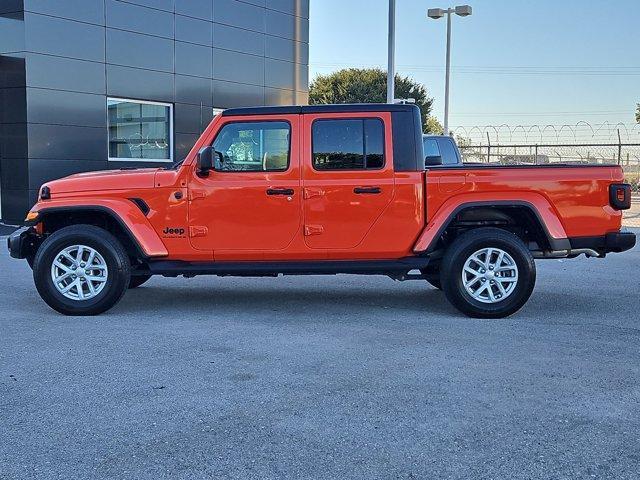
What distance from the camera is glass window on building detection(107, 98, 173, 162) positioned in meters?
17.0

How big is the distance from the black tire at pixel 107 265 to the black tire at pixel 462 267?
3.09 m

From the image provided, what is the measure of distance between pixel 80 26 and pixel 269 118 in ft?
37.1

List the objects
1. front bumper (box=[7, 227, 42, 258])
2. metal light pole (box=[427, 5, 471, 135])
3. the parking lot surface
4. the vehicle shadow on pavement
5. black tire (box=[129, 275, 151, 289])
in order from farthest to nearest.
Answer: metal light pole (box=[427, 5, 471, 135]), black tire (box=[129, 275, 151, 289]), the vehicle shadow on pavement, front bumper (box=[7, 227, 42, 258]), the parking lot surface

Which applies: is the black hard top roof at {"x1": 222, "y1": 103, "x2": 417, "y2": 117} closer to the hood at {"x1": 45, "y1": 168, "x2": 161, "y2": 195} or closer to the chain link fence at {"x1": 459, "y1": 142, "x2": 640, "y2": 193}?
the hood at {"x1": 45, "y1": 168, "x2": 161, "y2": 195}

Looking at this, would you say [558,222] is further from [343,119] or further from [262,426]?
[262,426]

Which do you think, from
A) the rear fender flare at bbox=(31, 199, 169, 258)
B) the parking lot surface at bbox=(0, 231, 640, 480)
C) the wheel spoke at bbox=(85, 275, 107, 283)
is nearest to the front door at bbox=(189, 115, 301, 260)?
the rear fender flare at bbox=(31, 199, 169, 258)

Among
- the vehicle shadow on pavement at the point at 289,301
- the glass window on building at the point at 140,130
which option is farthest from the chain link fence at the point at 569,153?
the vehicle shadow on pavement at the point at 289,301

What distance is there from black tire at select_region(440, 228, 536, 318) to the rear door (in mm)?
847

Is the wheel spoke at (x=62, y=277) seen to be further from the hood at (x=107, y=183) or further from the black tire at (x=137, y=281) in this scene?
the black tire at (x=137, y=281)

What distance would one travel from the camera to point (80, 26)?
52.0 ft

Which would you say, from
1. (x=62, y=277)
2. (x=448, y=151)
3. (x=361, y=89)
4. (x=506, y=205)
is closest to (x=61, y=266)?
(x=62, y=277)

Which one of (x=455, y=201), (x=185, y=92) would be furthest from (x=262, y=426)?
(x=185, y=92)

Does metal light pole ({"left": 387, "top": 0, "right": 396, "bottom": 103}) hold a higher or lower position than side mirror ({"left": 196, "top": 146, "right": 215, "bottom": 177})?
higher

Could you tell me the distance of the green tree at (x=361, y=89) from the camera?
38775 millimetres
